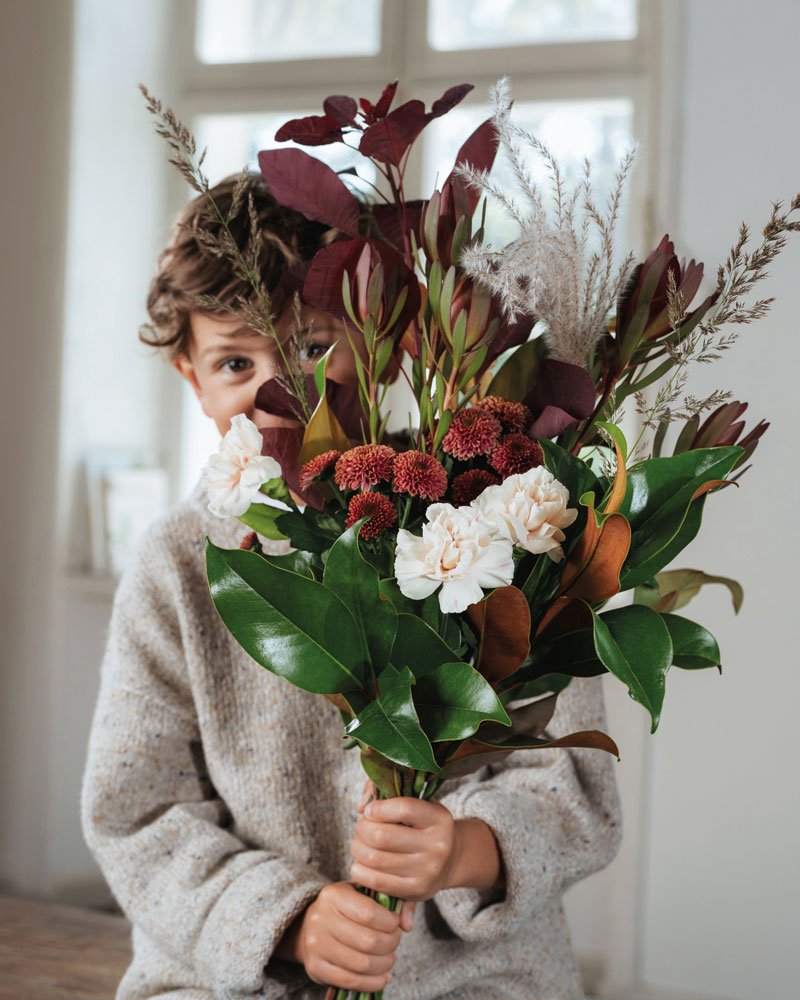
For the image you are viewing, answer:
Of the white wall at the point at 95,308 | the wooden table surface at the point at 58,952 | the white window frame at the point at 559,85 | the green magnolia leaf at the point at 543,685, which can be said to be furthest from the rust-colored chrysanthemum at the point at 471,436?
the white wall at the point at 95,308

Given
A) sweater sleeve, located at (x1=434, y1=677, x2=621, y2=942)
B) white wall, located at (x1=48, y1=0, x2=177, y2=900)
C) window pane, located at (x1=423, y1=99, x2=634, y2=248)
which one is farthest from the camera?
white wall, located at (x1=48, y1=0, x2=177, y2=900)

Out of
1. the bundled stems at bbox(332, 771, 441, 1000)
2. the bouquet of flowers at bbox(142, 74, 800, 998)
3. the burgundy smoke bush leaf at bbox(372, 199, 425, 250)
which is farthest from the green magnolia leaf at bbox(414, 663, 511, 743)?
the burgundy smoke bush leaf at bbox(372, 199, 425, 250)

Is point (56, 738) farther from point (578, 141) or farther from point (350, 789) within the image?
point (578, 141)

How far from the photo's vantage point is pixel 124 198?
8.22 feet

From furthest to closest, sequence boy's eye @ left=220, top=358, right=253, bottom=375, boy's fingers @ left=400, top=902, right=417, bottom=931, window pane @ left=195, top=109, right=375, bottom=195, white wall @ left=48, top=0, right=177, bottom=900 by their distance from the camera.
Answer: window pane @ left=195, top=109, right=375, bottom=195 → white wall @ left=48, top=0, right=177, bottom=900 → boy's eye @ left=220, top=358, right=253, bottom=375 → boy's fingers @ left=400, top=902, right=417, bottom=931

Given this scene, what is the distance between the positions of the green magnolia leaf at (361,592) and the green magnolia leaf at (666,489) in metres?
0.16

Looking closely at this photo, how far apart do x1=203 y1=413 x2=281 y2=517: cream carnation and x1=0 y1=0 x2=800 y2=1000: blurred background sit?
131 centimetres

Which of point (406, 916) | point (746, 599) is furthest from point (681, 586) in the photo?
point (746, 599)

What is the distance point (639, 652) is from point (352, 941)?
0.33m

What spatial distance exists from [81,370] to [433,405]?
1.97 meters

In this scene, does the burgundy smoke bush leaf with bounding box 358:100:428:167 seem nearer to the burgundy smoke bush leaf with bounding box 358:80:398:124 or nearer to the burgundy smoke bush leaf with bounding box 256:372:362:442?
the burgundy smoke bush leaf with bounding box 358:80:398:124

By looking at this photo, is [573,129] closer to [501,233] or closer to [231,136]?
[501,233]

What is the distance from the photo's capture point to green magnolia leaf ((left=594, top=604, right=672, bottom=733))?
0.53m

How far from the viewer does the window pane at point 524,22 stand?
2284 millimetres
